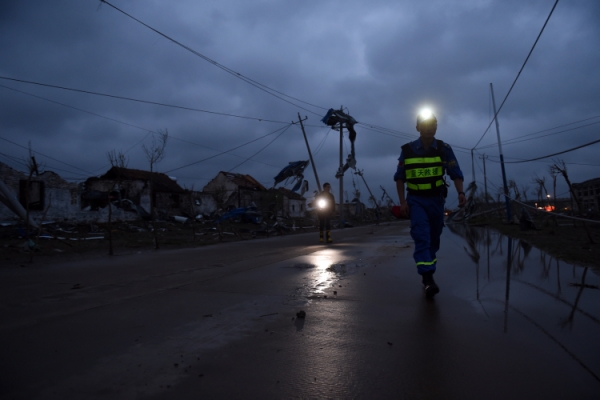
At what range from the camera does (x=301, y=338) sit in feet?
9.68

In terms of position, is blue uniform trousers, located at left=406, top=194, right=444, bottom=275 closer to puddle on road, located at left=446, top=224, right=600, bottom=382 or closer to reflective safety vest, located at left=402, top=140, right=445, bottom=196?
reflective safety vest, located at left=402, top=140, right=445, bottom=196

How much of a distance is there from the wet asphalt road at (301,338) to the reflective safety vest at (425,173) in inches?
45.7

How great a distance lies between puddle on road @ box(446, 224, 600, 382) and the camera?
291 cm

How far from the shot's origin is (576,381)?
86.4 inches

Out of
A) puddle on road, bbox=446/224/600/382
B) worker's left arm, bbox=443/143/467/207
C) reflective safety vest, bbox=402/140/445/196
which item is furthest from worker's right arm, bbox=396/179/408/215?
puddle on road, bbox=446/224/600/382

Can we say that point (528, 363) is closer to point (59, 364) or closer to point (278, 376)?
point (278, 376)

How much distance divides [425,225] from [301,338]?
228 cm

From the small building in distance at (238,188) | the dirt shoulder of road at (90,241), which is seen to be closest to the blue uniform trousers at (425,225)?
the dirt shoulder of road at (90,241)

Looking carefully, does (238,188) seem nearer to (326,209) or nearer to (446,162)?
(326,209)

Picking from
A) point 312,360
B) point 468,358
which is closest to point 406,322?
point 468,358

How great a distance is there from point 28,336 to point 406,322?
2887mm

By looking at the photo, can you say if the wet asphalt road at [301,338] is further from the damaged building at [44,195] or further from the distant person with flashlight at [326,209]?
the damaged building at [44,195]

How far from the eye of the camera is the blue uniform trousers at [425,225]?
179 inches

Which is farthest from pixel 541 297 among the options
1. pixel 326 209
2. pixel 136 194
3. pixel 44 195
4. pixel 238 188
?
pixel 238 188
